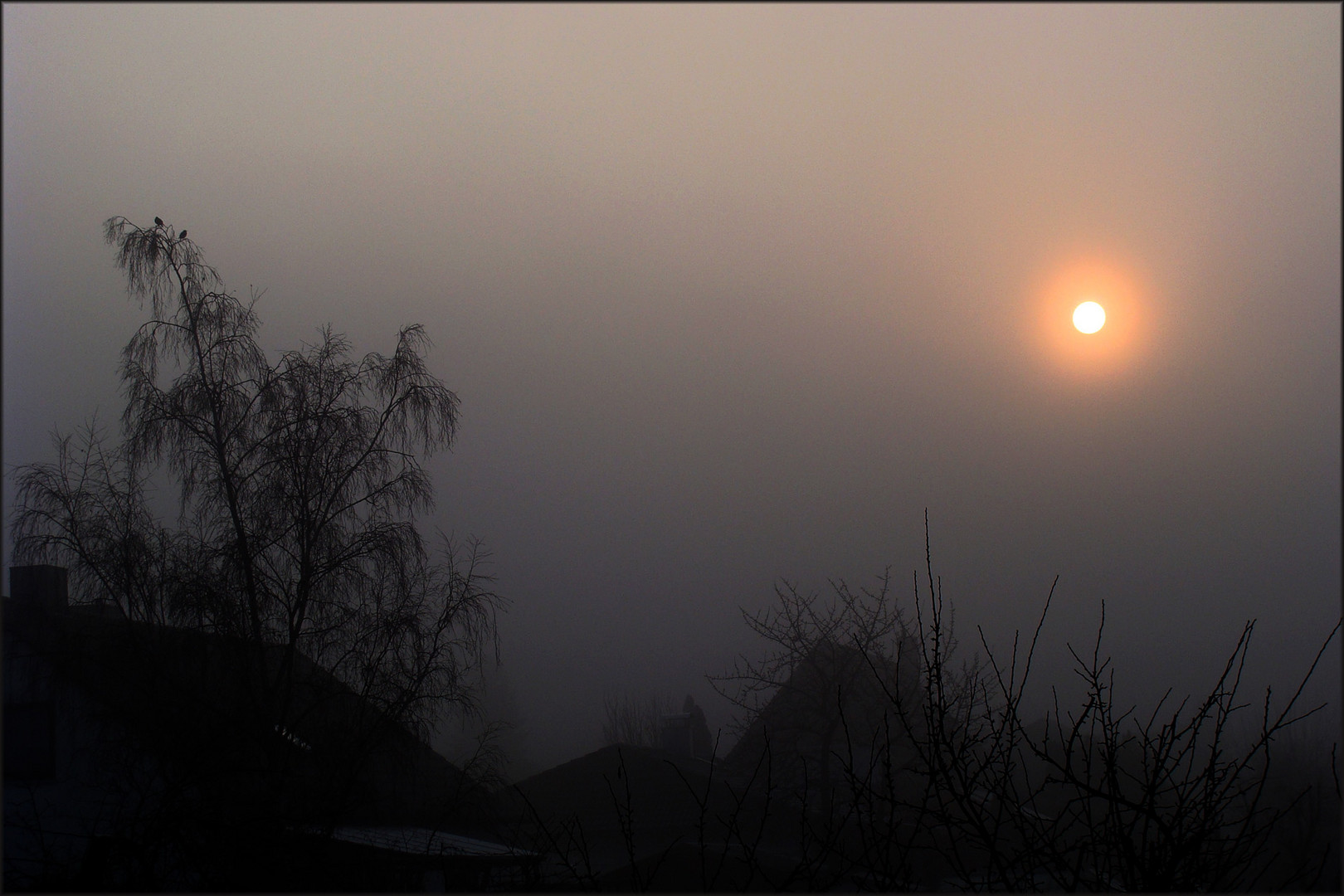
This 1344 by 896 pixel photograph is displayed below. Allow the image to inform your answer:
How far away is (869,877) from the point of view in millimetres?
3764

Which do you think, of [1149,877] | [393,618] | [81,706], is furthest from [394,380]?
[1149,877]

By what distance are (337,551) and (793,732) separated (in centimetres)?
1065

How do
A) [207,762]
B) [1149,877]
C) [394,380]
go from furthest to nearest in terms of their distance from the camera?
[394,380]
[207,762]
[1149,877]

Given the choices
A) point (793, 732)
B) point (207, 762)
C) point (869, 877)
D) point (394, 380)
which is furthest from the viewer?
point (793, 732)

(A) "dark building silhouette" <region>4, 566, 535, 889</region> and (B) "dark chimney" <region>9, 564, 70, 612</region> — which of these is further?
(B) "dark chimney" <region>9, 564, 70, 612</region>

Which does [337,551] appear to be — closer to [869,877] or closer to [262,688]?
[262,688]

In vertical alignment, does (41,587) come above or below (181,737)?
above

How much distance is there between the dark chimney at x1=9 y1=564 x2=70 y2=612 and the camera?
10.1 metres

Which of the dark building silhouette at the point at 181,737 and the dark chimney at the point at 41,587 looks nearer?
the dark building silhouette at the point at 181,737

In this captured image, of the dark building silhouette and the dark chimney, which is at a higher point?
the dark chimney

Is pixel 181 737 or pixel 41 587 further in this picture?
pixel 41 587

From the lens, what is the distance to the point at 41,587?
33.8 ft

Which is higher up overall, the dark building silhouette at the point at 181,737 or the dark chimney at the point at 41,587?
the dark chimney at the point at 41,587

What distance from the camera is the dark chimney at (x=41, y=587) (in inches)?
396
